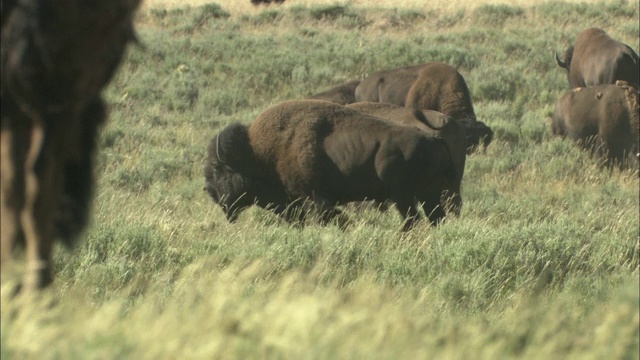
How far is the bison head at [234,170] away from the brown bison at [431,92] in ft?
13.5

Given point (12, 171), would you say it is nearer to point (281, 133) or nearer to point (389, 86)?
point (281, 133)

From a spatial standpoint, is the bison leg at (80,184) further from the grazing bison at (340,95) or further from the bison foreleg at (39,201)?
the grazing bison at (340,95)

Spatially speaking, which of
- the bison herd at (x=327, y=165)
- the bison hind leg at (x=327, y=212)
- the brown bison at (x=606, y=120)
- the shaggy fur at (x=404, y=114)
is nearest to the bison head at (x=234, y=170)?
the bison herd at (x=327, y=165)

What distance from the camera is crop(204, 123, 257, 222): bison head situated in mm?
10867

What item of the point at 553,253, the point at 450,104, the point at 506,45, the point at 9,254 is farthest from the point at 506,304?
the point at 506,45

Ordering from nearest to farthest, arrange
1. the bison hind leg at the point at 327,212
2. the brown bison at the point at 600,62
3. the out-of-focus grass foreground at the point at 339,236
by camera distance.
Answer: the out-of-focus grass foreground at the point at 339,236 → the bison hind leg at the point at 327,212 → the brown bison at the point at 600,62

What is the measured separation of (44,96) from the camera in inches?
127

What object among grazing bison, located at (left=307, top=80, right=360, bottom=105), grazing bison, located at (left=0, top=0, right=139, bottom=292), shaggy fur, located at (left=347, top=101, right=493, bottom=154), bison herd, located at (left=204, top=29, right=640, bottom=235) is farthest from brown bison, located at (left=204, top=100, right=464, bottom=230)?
grazing bison, located at (left=0, top=0, right=139, bottom=292)

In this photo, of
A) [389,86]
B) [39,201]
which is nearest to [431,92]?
[389,86]

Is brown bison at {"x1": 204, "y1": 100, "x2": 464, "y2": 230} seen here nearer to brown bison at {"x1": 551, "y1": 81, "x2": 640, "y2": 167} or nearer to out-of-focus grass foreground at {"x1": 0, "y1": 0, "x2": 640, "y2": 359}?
out-of-focus grass foreground at {"x1": 0, "y1": 0, "x2": 640, "y2": 359}

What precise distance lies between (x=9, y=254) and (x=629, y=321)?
86.1 inches

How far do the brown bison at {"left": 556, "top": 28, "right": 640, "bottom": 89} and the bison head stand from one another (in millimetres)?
9133

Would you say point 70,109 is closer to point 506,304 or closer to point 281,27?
point 506,304

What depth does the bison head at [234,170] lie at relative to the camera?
10.9m
